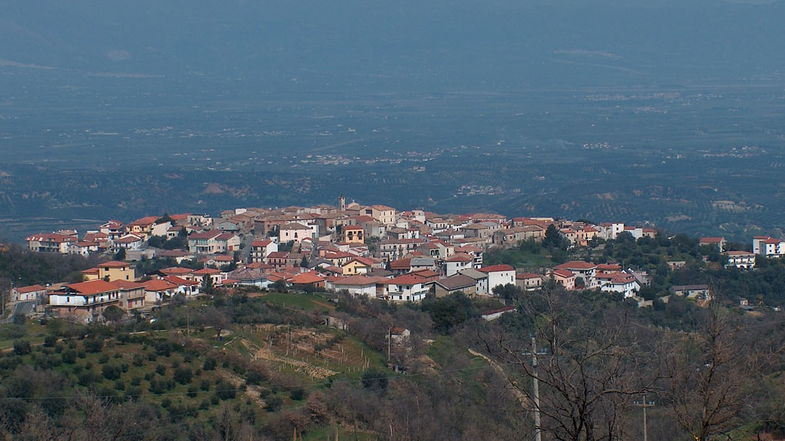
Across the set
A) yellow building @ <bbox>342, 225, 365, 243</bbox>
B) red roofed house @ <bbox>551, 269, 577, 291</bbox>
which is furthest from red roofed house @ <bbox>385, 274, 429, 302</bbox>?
yellow building @ <bbox>342, 225, 365, 243</bbox>

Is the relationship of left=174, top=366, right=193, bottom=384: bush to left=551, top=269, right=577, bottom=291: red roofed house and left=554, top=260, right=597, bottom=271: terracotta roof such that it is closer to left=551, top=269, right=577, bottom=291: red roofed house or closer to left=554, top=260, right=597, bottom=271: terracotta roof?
left=551, top=269, right=577, bottom=291: red roofed house

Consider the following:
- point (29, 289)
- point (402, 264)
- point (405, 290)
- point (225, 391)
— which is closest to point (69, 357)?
point (225, 391)

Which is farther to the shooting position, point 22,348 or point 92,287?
point 92,287

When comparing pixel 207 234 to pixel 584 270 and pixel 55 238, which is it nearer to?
pixel 55 238

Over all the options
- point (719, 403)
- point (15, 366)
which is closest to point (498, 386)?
point (15, 366)

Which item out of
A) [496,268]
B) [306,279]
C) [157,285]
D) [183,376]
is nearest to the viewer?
[183,376]

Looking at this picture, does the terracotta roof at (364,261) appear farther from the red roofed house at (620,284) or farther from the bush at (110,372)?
the bush at (110,372)

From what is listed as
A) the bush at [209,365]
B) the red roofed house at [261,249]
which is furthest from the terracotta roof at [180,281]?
the bush at [209,365]
